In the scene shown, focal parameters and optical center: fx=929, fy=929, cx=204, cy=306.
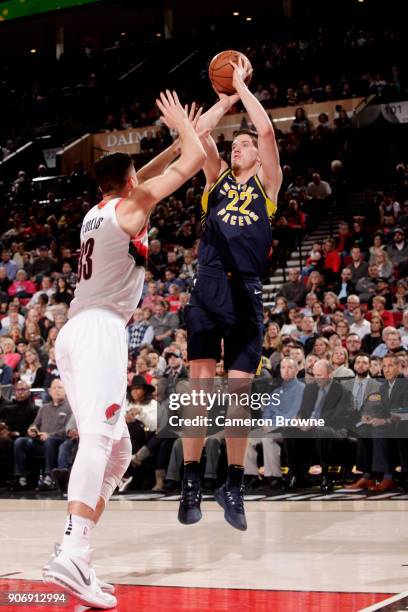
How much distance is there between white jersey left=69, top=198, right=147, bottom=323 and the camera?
15.4ft

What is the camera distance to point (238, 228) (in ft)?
19.5

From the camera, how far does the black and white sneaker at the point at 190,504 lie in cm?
560

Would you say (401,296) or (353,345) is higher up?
(401,296)

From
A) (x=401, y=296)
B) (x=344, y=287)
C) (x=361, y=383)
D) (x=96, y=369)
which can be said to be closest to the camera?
(x=96, y=369)

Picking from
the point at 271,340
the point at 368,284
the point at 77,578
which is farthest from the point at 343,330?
the point at 77,578

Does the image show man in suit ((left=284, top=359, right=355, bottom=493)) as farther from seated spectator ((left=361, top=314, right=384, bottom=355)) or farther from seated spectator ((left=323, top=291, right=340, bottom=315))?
seated spectator ((left=323, top=291, right=340, bottom=315))

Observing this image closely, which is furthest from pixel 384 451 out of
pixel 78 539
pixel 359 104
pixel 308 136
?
pixel 359 104

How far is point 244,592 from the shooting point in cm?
464

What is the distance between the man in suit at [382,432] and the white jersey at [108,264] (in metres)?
5.41

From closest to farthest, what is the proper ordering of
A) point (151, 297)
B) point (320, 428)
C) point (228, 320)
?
point (228, 320) → point (320, 428) → point (151, 297)

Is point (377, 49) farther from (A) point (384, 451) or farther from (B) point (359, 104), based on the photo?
(A) point (384, 451)

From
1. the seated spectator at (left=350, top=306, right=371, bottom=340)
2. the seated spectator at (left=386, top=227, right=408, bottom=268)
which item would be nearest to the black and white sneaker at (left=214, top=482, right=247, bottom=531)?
the seated spectator at (left=350, top=306, right=371, bottom=340)

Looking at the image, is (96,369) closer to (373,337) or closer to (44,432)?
(44,432)

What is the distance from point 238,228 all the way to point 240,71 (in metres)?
1.00
